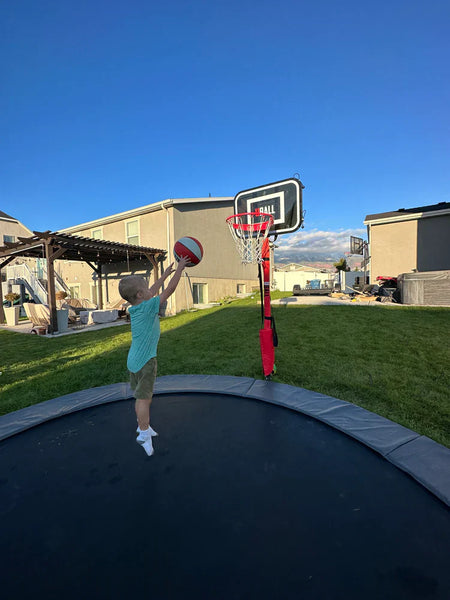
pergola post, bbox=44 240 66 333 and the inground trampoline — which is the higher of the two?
pergola post, bbox=44 240 66 333

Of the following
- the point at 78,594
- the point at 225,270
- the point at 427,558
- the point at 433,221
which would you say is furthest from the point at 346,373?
the point at 433,221

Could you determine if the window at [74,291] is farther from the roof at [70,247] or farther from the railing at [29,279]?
the roof at [70,247]

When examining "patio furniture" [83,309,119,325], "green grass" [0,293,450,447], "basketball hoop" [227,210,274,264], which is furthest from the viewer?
"patio furniture" [83,309,119,325]

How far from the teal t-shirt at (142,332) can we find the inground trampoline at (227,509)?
872 millimetres

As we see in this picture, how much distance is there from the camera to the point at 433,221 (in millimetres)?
14867

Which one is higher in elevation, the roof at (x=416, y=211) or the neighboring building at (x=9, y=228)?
the neighboring building at (x=9, y=228)

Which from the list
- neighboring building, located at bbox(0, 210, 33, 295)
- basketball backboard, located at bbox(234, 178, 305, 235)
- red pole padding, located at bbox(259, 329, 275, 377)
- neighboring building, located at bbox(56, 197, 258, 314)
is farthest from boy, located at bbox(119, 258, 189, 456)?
neighboring building, located at bbox(0, 210, 33, 295)

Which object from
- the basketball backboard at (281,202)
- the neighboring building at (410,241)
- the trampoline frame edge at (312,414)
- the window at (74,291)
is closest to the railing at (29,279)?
the window at (74,291)

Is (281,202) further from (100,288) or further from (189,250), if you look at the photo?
(100,288)

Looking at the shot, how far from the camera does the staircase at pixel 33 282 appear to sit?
59.6ft

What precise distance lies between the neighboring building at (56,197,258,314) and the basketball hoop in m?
8.69

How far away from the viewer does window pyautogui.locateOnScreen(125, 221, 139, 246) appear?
49.0 feet

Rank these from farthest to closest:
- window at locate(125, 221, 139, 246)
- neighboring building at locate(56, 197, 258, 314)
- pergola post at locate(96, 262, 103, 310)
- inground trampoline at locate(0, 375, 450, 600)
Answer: pergola post at locate(96, 262, 103, 310) → window at locate(125, 221, 139, 246) → neighboring building at locate(56, 197, 258, 314) → inground trampoline at locate(0, 375, 450, 600)

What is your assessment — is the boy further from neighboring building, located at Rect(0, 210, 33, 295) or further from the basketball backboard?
neighboring building, located at Rect(0, 210, 33, 295)
